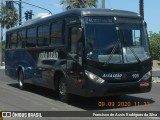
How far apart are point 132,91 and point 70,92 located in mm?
1932

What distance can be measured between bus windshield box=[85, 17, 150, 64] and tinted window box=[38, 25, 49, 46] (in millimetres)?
3319

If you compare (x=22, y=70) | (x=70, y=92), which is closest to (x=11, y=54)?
(x=22, y=70)

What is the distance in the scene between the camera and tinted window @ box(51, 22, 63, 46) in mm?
13734

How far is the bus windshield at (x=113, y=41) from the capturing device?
11.9 m

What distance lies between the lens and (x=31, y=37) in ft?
56.4

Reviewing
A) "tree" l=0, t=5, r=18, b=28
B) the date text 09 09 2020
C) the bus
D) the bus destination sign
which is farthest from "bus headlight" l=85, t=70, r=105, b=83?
"tree" l=0, t=5, r=18, b=28

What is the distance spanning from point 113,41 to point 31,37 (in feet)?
19.3

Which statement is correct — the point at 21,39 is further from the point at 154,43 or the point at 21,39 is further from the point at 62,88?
the point at 154,43

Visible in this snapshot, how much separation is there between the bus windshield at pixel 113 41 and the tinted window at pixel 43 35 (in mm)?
3319

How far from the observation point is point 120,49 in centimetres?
1212

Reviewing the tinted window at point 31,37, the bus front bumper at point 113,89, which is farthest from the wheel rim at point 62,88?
the tinted window at point 31,37

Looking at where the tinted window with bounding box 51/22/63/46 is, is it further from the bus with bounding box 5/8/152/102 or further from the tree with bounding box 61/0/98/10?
the tree with bounding box 61/0/98/10

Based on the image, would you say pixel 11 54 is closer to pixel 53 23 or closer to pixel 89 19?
pixel 53 23

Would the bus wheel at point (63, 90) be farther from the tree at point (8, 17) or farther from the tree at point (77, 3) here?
the tree at point (8, 17)
